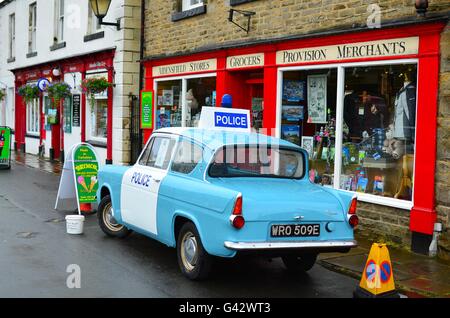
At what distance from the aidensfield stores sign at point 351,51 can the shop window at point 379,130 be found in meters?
0.25

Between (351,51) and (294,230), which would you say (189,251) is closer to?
(294,230)

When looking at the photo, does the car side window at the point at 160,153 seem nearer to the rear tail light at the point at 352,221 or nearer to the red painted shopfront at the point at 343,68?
the rear tail light at the point at 352,221

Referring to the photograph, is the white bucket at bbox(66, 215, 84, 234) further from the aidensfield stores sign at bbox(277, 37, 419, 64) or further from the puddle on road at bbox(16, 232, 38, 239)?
the aidensfield stores sign at bbox(277, 37, 419, 64)

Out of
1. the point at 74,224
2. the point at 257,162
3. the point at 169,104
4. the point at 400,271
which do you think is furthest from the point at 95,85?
the point at 400,271

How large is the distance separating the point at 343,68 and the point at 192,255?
470cm

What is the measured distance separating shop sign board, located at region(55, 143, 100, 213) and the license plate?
18.0 ft

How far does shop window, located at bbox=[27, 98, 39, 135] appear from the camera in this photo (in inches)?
953

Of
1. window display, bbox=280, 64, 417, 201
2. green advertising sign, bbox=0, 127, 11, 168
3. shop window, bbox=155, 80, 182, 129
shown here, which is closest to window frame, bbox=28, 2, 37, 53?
green advertising sign, bbox=0, 127, 11, 168

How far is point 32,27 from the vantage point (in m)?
24.2

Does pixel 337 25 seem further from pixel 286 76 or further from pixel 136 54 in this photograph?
pixel 136 54

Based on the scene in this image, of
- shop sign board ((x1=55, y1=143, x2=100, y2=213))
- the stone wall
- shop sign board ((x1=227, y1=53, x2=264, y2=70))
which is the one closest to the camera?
shop sign board ((x1=55, y1=143, x2=100, y2=213))

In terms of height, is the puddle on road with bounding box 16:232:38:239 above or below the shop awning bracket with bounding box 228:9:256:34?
below

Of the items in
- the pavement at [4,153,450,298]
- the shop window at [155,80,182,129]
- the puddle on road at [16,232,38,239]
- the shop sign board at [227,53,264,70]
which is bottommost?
the pavement at [4,153,450,298]

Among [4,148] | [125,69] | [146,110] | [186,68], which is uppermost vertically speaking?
[125,69]
